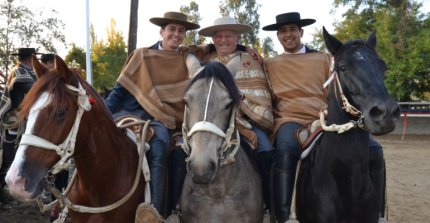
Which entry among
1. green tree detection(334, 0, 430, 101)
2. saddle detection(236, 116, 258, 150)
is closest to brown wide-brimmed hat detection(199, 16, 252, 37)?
saddle detection(236, 116, 258, 150)

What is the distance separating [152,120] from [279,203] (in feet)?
4.91

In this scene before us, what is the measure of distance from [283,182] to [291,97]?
103 cm

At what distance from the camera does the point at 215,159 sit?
3.27 metres

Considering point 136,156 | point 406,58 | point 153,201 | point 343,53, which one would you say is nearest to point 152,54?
point 136,156

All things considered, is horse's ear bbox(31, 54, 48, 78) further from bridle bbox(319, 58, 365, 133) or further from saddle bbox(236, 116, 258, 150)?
bridle bbox(319, 58, 365, 133)

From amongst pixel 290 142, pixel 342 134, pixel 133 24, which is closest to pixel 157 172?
pixel 290 142

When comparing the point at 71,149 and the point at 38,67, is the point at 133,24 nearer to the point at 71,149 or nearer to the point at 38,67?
the point at 38,67

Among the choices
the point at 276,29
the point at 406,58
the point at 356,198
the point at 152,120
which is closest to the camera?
the point at 356,198

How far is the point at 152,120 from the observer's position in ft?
15.2

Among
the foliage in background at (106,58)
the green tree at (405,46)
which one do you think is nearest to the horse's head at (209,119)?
the green tree at (405,46)

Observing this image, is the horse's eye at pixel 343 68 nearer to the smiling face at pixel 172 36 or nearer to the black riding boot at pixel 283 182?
the black riding boot at pixel 283 182

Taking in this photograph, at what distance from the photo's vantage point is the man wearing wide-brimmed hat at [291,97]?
4.20 meters

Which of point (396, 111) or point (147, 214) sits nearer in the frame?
point (396, 111)

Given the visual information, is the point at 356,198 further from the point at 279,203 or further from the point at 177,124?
the point at 177,124
